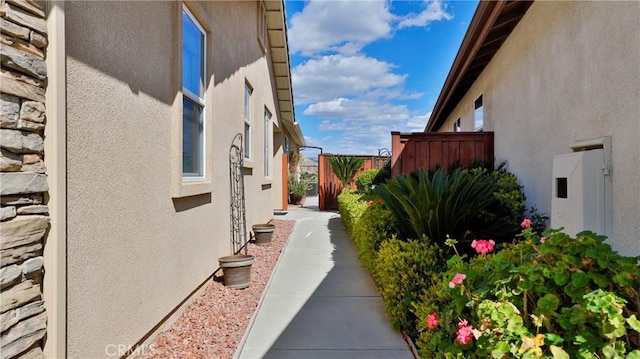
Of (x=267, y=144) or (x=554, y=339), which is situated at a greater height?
(x=267, y=144)

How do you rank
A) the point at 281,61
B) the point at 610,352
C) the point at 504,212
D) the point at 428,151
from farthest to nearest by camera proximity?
1. the point at 281,61
2. the point at 428,151
3. the point at 504,212
4. the point at 610,352

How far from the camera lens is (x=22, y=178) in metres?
1.88

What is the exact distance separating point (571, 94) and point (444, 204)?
6.34 ft

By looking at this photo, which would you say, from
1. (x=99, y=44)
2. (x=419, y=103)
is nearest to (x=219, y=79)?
(x=99, y=44)

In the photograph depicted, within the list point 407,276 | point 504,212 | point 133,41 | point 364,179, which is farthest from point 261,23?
point 407,276

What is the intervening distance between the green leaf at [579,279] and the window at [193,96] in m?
3.79

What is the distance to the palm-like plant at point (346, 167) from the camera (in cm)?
1423

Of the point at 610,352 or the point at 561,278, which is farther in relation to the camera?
the point at 561,278

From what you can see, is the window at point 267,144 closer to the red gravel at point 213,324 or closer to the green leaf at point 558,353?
the red gravel at point 213,324

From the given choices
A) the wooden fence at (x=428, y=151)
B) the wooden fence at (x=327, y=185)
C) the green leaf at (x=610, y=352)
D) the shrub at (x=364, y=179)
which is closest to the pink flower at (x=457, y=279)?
the green leaf at (x=610, y=352)

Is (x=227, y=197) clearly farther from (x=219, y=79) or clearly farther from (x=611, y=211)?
(x=611, y=211)

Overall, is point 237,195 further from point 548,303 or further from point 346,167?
point 346,167

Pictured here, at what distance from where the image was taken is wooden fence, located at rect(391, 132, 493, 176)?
6.84 metres

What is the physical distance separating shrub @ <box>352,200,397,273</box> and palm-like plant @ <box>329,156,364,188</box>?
26.7 feet
